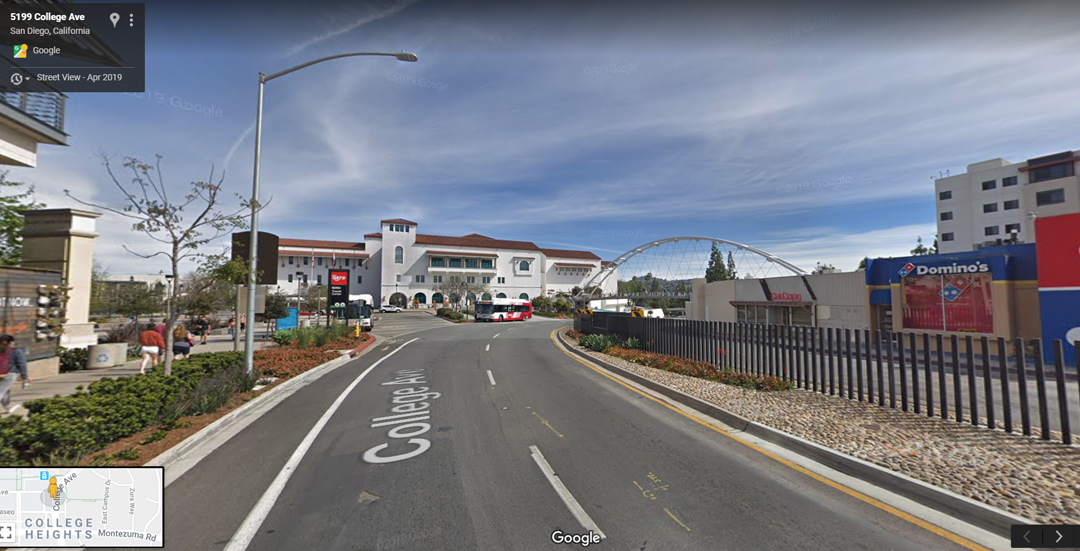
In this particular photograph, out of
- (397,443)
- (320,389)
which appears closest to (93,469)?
(397,443)

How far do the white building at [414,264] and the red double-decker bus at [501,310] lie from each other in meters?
17.3

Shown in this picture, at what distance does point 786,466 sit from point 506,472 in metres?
3.52

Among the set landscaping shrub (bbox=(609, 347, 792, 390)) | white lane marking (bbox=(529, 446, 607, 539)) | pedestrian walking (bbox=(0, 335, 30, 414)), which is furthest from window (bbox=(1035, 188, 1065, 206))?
pedestrian walking (bbox=(0, 335, 30, 414))

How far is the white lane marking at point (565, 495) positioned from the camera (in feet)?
12.5

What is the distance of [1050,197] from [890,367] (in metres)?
65.1

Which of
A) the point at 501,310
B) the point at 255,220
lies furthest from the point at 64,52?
the point at 501,310

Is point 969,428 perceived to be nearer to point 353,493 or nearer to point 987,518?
point 987,518

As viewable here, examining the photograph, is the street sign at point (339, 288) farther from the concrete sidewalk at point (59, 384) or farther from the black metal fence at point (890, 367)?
the black metal fence at point (890, 367)

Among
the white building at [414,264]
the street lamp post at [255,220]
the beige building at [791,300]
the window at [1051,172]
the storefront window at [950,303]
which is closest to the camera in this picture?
the street lamp post at [255,220]

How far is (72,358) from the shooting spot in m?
13.1

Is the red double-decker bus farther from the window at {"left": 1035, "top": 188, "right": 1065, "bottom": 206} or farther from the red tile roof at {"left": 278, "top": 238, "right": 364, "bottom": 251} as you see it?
the window at {"left": 1035, "top": 188, "right": 1065, "bottom": 206}

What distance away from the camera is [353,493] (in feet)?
14.7

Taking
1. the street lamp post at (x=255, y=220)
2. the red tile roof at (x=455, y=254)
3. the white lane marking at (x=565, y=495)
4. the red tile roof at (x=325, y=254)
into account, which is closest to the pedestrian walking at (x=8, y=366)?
the street lamp post at (x=255, y=220)

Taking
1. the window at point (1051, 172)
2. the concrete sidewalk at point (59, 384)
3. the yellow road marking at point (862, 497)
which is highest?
the window at point (1051, 172)
